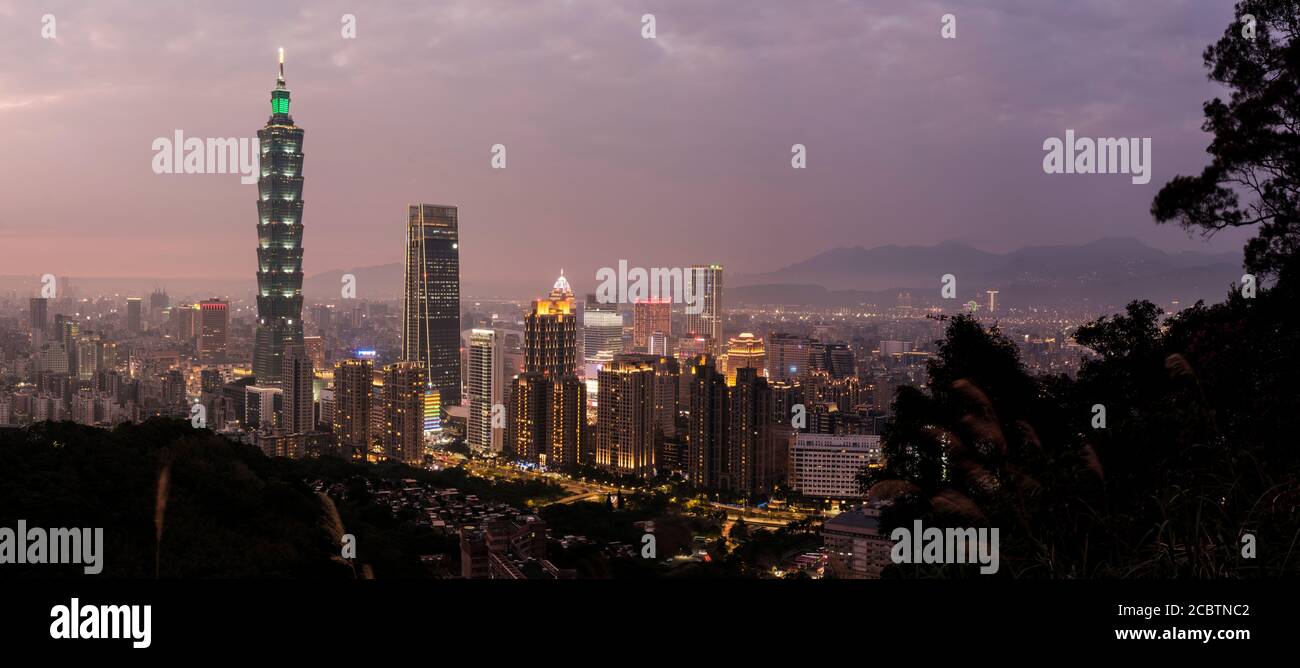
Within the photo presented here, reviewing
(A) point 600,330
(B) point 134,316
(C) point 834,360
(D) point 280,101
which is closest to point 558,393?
(A) point 600,330

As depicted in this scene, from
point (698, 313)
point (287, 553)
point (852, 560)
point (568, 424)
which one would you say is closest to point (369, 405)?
point (568, 424)

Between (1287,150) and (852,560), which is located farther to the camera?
(1287,150)

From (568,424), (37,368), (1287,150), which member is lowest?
(568,424)

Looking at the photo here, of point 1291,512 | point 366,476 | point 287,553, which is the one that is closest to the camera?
point 1291,512

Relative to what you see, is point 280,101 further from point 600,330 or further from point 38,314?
point 38,314

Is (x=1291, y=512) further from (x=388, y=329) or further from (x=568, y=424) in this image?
(x=388, y=329)

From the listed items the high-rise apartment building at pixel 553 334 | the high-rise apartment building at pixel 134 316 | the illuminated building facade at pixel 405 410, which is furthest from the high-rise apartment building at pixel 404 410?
the high-rise apartment building at pixel 134 316
